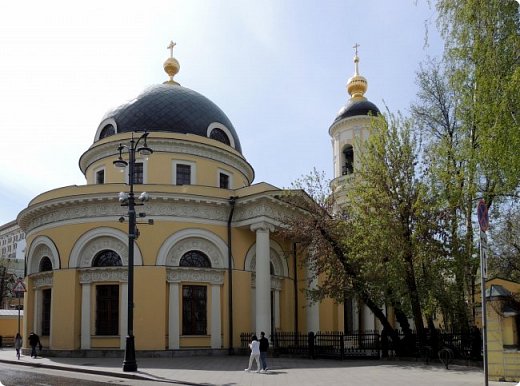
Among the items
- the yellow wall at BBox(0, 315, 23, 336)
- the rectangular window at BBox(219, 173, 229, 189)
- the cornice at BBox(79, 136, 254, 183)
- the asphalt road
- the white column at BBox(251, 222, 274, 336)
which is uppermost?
the cornice at BBox(79, 136, 254, 183)

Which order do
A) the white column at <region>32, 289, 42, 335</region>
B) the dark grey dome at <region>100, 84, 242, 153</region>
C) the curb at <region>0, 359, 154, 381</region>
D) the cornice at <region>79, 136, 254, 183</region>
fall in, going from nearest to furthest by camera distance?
1. the curb at <region>0, 359, 154, 381</region>
2. the white column at <region>32, 289, 42, 335</region>
3. the cornice at <region>79, 136, 254, 183</region>
4. the dark grey dome at <region>100, 84, 242, 153</region>

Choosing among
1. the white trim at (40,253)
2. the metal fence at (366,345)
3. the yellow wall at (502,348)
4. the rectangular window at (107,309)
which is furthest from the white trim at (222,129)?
the yellow wall at (502,348)

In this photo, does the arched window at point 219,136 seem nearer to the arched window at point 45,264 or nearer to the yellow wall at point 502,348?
the arched window at point 45,264

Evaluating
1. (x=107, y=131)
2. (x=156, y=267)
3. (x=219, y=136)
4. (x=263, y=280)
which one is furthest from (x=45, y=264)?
(x=219, y=136)

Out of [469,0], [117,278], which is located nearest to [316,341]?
[117,278]

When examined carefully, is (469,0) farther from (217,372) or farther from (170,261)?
(170,261)

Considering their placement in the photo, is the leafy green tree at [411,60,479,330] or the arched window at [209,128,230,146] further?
the arched window at [209,128,230,146]

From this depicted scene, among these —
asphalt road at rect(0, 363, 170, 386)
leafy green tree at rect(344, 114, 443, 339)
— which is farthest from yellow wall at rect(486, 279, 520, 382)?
asphalt road at rect(0, 363, 170, 386)

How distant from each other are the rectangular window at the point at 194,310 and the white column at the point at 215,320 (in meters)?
0.36

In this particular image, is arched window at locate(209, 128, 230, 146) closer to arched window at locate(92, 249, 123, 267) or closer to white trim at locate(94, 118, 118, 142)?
white trim at locate(94, 118, 118, 142)

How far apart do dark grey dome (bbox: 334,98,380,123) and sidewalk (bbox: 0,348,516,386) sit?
58.4 ft

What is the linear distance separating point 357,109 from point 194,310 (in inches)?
682

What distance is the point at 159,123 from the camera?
29203 millimetres

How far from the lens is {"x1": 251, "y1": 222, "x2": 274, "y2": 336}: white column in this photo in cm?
2433
